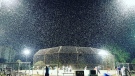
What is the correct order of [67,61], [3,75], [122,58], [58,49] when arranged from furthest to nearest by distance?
[122,58] < [58,49] < [67,61] < [3,75]

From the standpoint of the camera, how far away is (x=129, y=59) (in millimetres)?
64500

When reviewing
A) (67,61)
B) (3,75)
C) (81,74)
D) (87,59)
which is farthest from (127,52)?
(81,74)

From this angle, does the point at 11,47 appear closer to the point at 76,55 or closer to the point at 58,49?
the point at 58,49

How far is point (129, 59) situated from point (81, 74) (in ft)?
185

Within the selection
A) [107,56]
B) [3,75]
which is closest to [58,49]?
[107,56]

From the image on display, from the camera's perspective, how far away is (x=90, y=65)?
167ft

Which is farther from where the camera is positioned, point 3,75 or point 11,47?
point 11,47

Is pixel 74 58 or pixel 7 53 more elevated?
pixel 7 53

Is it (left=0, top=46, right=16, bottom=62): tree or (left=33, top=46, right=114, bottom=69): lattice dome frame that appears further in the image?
(left=0, top=46, right=16, bottom=62): tree

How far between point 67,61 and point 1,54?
27705 mm

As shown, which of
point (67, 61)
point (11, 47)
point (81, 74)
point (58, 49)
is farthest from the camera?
point (11, 47)

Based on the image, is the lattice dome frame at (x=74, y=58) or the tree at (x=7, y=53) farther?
the tree at (x=7, y=53)

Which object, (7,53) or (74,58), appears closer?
(74,58)

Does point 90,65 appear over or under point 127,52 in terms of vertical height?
under
